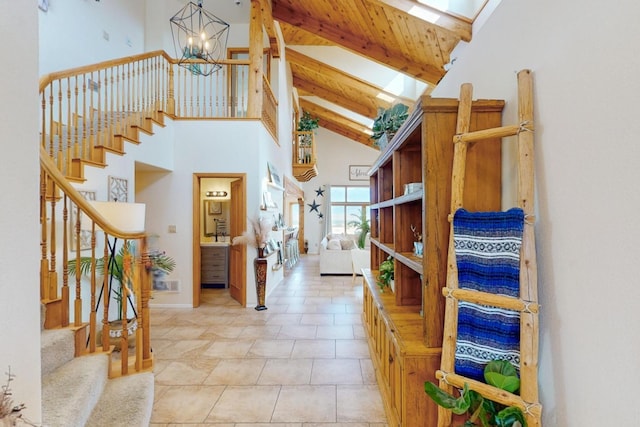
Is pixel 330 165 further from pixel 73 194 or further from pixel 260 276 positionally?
pixel 73 194

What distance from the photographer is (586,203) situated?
1.08 meters

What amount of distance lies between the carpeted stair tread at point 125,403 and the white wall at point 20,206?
0.90 metres

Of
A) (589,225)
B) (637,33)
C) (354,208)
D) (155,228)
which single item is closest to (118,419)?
(589,225)

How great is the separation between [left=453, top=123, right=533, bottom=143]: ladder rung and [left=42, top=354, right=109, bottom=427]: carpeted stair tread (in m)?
2.38

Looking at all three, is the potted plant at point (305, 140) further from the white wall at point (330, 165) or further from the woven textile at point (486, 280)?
the woven textile at point (486, 280)

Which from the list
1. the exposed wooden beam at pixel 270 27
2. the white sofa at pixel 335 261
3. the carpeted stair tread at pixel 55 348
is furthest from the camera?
the white sofa at pixel 335 261

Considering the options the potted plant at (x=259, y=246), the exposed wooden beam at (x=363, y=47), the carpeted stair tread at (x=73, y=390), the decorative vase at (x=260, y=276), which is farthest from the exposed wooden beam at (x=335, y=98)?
the carpeted stair tread at (x=73, y=390)

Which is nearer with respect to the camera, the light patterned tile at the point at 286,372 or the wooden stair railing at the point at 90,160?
the wooden stair railing at the point at 90,160

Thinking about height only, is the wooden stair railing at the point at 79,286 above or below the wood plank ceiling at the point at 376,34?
Result: below

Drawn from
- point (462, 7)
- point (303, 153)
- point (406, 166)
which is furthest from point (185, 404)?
point (303, 153)

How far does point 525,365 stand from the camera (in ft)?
4.02

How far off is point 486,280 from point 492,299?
0.27ft

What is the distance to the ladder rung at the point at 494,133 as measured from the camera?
1.31 metres

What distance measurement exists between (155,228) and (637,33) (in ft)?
17.2
